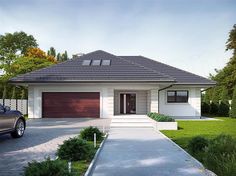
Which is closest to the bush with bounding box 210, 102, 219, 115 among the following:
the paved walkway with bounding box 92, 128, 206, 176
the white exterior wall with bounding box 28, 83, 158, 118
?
the white exterior wall with bounding box 28, 83, 158, 118

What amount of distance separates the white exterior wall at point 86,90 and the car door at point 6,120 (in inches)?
478

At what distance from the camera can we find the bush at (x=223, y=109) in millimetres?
30750

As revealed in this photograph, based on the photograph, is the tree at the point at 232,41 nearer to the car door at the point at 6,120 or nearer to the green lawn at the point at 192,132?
the green lawn at the point at 192,132

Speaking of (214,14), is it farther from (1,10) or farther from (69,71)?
(69,71)

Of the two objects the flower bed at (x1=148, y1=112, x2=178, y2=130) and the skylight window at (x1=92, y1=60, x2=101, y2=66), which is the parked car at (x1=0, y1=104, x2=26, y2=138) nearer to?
the flower bed at (x1=148, y1=112, x2=178, y2=130)

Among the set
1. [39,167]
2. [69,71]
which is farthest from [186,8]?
[69,71]

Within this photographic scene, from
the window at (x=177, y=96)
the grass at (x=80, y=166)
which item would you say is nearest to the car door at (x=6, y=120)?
the grass at (x=80, y=166)

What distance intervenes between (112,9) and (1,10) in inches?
196

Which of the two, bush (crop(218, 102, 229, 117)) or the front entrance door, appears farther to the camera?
bush (crop(218, 102, 229, 117))

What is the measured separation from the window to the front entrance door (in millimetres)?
3028

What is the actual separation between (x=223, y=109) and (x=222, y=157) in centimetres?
2601

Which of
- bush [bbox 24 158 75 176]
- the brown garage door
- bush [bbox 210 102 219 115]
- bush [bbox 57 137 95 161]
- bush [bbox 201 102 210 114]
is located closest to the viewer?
bush [bbox 24 158 75 176]

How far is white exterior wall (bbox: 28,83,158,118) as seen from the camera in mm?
24406

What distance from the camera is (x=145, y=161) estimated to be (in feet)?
26.9
